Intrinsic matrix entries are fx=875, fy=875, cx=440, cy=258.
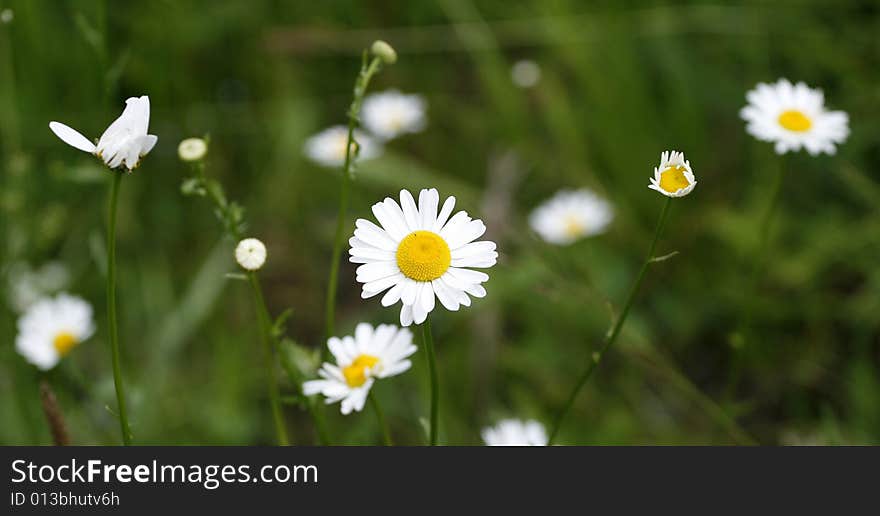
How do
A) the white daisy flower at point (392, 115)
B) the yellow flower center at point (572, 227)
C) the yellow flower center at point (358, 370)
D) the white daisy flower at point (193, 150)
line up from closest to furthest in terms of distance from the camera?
the yellow flower center at point (358, 370), the white daisy flower at point (193, 150), the yellow flower center at point (572, 227), the white daisy flower at point (392, 115)

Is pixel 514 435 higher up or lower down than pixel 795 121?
lower down

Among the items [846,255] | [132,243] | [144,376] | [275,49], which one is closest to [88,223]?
[132,243]

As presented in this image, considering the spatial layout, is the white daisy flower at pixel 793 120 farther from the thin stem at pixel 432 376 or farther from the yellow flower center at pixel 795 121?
the thin stem at pixel 432 376

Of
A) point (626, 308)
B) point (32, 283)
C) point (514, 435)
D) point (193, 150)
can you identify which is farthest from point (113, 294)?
point (32, 283)

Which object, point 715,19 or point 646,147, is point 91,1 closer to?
point 646,147

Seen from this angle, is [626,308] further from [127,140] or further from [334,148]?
[334,148]

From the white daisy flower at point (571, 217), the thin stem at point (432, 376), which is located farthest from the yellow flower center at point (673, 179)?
the white daisy flower at point (571, 217)

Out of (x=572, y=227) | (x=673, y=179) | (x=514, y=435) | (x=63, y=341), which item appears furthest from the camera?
(x=572, y=227)
